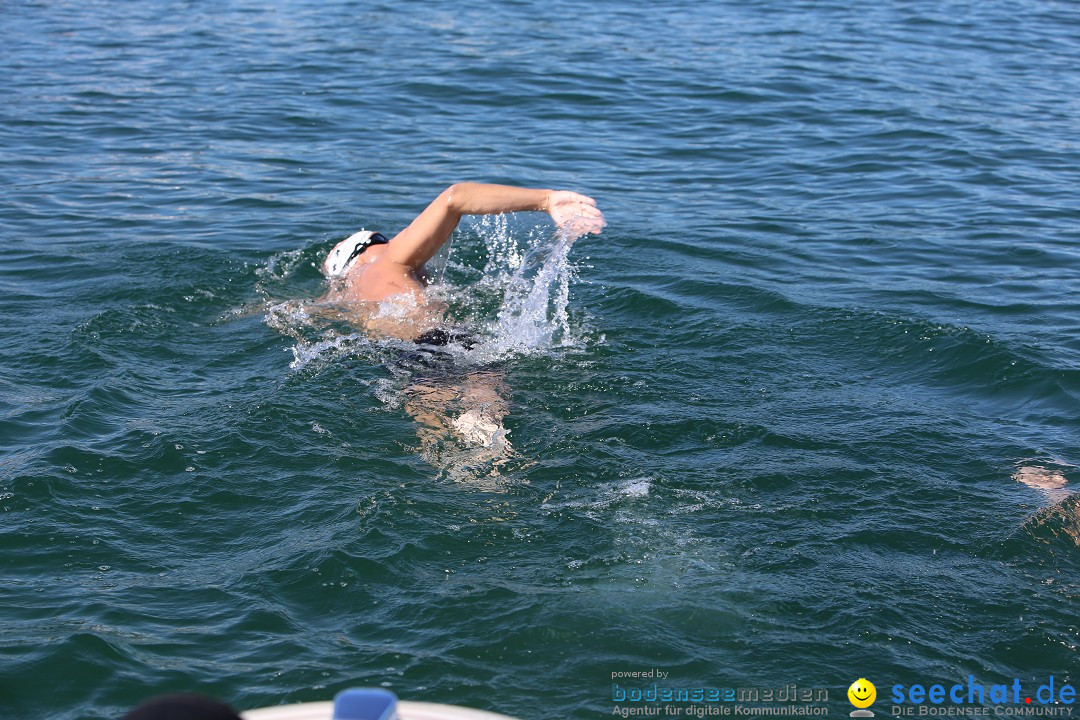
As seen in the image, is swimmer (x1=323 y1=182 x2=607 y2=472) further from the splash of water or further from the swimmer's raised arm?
the splash of water

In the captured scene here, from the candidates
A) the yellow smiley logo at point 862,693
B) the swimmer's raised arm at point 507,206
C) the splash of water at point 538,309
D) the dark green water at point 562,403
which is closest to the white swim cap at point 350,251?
the dark green water at point 562,403

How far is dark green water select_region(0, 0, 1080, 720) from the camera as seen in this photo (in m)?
4.38

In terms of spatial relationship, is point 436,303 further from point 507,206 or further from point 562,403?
point 562,403

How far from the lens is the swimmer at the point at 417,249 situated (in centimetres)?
660

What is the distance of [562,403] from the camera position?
21.9 feet

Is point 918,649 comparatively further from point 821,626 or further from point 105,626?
point 105,626

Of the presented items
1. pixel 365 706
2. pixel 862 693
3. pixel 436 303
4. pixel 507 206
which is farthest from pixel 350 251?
pixel 365 706

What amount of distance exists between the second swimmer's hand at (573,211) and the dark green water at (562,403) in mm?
1062

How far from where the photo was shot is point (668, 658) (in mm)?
4234

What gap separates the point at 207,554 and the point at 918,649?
3.24 meters

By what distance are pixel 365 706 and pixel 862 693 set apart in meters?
2.35

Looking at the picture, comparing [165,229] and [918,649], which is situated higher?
[165,229]

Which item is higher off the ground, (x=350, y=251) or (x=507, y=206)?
(x=507, y=206)

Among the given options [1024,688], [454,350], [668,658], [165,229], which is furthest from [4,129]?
[1024,688]
